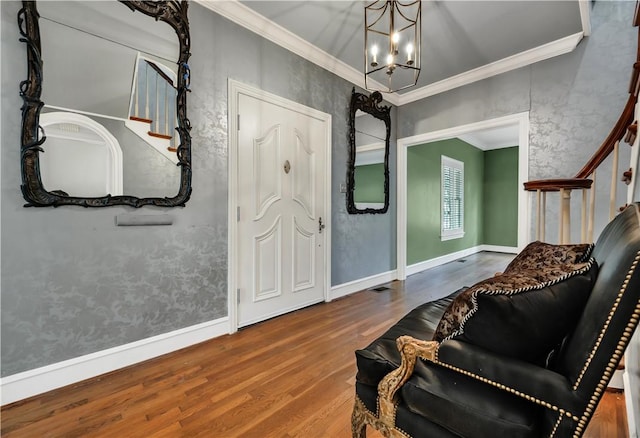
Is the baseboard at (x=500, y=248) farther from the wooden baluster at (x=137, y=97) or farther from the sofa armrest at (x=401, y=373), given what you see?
the wooden baluster at (x=137, y=97)

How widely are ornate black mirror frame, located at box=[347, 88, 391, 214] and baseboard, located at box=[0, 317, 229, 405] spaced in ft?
7.05

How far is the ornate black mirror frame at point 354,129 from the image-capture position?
3719 mm

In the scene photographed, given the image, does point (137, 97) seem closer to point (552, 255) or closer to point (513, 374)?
point (513, 374)

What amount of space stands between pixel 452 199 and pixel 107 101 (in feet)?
20.1

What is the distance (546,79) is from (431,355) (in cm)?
361

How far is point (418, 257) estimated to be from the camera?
5133 millimetres

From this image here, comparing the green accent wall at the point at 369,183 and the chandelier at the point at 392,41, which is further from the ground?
the chandelier at the point at 392,41

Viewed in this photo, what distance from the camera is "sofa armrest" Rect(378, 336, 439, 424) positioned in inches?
38.7

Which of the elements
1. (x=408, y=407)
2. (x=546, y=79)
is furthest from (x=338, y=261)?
(x=546, y=79)

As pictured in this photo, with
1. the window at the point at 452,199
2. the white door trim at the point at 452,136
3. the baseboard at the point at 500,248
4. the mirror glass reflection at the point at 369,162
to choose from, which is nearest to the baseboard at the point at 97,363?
the mirror glass reflection at the point at 369,162

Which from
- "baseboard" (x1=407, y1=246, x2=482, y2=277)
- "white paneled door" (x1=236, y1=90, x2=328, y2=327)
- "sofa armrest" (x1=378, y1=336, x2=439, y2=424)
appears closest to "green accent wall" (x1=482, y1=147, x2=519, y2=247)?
"baseboard" (x1=407, y1=246, x2=482, y2=277)

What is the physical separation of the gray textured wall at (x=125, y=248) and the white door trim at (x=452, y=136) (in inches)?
78.2

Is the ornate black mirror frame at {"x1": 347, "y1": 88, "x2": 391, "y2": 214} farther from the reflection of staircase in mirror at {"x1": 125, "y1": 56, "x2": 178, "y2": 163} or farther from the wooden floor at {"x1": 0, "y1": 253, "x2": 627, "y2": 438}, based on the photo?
the reflection of staircase in mirror at {"x1": 125, "y1": 56, "x2": 178, "y2": 163}

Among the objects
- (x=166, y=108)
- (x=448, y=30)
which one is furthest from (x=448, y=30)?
(x=166, y=108)
